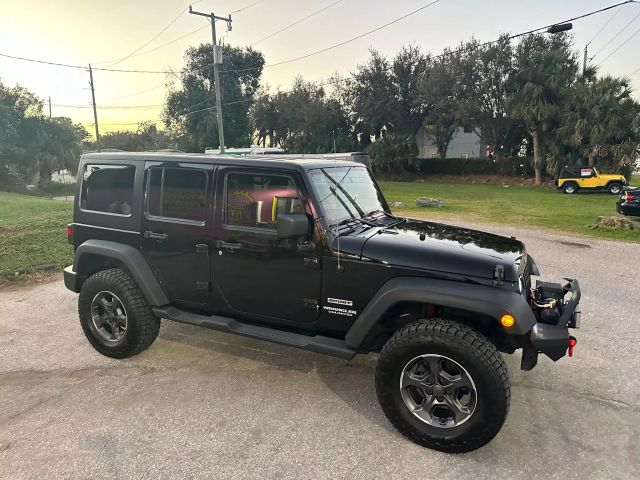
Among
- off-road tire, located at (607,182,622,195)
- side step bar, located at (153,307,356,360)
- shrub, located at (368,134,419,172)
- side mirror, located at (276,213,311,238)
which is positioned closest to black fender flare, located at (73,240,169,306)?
side step bar, located at (153,307,356,360)

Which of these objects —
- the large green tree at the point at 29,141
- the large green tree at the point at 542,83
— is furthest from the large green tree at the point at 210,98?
the large green tree at the point at 542,83

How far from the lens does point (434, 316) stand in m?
3.21

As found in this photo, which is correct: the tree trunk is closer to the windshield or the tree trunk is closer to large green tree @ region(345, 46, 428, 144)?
large green tree @ region(345, 46, 428, 144)

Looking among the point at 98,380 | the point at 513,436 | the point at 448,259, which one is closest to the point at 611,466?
the point at 513,436

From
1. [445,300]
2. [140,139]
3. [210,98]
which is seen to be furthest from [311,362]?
[140,139]

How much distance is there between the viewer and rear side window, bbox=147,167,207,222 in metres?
3.79

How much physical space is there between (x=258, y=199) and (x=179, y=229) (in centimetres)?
81

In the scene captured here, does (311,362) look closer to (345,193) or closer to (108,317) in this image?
(345,193)

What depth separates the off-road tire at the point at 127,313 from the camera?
13.1 feet

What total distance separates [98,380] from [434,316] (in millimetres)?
2907

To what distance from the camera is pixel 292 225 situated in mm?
3074

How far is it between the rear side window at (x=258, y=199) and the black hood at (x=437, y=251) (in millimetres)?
541

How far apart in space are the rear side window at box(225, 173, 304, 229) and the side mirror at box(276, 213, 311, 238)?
0.20 metres

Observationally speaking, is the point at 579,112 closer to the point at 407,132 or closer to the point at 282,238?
the point at 407,132
